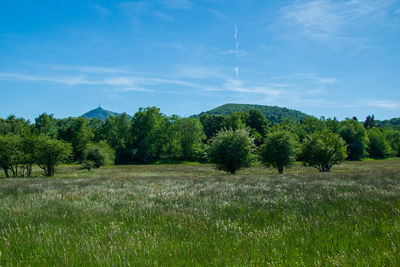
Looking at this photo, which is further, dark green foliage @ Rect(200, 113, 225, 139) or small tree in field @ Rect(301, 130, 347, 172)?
dark green foliage @ Rect(200, 113, 225, 139)

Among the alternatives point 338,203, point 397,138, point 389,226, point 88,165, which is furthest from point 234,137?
point 397,138

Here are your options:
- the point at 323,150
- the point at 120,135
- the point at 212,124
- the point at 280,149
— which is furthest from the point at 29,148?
the point at 212,124

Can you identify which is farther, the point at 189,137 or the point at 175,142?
the point at 189,137

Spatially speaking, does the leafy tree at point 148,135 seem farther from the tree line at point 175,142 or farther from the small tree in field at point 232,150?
the small tree in field at point 232,150

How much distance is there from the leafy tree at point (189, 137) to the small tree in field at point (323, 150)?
53718mm

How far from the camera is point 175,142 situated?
83.8 meters

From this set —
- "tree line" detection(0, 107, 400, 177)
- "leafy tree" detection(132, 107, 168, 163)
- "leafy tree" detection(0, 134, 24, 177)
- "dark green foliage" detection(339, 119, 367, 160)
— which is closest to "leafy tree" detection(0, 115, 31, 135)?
"tree line" detection(0, 107, 400, 177)

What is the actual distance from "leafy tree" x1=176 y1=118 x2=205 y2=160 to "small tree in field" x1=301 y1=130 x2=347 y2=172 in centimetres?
5372

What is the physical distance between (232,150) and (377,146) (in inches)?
4291

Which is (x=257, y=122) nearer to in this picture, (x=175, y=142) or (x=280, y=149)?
(x=175, y=142)

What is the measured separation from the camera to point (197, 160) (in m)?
83.6

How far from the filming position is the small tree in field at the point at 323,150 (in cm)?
2900

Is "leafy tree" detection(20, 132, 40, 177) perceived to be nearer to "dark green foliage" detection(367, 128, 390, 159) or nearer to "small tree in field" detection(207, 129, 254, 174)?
"small tree in field" detection(207, 129, 254, 174)

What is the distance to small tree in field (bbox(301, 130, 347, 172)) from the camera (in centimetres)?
2900
